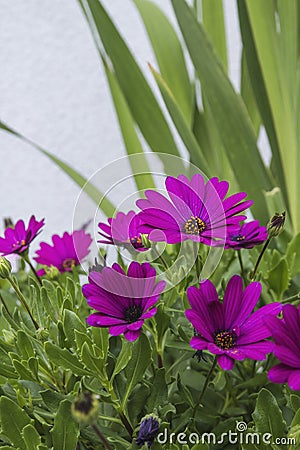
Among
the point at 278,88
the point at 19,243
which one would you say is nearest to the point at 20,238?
the point at 19,243

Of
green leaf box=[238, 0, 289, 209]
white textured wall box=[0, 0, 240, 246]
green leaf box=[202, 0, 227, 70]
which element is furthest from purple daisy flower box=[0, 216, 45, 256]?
white textured wall box=[0, 0, 240, 246]

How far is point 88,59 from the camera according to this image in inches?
43.7

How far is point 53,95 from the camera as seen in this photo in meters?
1.12

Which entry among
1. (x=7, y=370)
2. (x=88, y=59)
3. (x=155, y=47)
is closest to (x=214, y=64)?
(x=155, y=47)

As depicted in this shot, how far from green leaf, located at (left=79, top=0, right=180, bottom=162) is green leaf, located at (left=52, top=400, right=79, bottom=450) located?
1.29ft

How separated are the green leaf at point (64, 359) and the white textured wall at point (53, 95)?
2.97ft

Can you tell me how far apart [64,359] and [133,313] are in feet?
0.11

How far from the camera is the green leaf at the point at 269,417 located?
25cm

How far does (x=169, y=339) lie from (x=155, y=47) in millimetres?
476

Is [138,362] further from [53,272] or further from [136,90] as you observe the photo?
[136,90]

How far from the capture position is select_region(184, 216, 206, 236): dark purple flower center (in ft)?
0.77

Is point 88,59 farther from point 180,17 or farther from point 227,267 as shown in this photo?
point 227,267

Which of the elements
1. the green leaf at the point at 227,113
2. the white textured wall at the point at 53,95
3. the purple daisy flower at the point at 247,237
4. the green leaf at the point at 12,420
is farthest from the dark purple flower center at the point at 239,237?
the white textured wall at the point at 53,95

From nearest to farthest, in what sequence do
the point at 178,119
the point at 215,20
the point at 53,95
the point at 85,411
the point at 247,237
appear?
the point at 85,411
the point at 247,237
the point at 178,119
the point at 215,20
the point at 53,95
